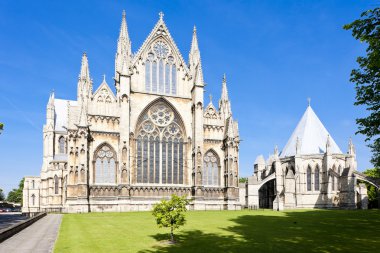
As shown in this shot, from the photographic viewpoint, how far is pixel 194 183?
48.9 metres

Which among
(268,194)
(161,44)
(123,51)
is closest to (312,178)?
(268,194)

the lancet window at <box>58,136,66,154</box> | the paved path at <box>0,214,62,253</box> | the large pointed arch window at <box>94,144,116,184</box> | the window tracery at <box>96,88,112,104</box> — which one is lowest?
the paved path at <box>0,214,62,253</box>

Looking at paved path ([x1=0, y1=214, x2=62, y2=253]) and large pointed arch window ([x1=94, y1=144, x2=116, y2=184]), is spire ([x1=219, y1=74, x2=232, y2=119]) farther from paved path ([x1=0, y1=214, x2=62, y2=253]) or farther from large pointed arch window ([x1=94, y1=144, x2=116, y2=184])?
paved path ([x1=0, y1=214, x2=62, y2=253])

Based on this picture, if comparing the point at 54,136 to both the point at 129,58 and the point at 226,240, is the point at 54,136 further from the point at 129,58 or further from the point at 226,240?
the point at 226,240

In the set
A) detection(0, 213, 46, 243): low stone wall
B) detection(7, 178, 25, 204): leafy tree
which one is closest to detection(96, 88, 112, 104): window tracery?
detection(0, 213, 46, 243): low stone wall

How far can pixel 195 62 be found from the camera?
175 feet

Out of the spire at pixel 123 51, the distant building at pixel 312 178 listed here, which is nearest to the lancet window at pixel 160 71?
the spire at pixel 123 51

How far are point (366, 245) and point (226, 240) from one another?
7.03m

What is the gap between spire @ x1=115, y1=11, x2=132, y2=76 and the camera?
47656 millimetres

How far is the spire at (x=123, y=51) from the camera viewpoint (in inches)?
1876

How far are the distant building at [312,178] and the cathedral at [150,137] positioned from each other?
9979mm

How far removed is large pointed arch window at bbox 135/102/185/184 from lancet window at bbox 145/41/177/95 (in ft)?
8.27

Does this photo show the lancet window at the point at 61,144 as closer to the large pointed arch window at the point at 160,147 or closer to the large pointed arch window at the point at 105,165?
the large pointed arch window at the point at 105,165

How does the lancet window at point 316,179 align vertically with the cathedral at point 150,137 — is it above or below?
below
